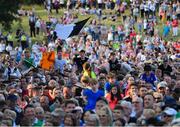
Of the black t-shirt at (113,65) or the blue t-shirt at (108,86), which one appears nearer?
the blue t-shirt at (108,86)

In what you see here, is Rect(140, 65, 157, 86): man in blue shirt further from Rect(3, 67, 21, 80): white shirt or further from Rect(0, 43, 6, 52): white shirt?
Rect(0, 43, 6, 52): white shirt

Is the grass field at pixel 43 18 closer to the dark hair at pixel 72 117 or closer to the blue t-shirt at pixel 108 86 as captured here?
the blue t-shirt at pixel 108 86

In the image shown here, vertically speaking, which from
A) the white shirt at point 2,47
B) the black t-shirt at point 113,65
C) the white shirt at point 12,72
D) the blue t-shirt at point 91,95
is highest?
the blue t-shirt at point 91,95

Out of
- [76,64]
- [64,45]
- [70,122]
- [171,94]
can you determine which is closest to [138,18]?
[64,45]

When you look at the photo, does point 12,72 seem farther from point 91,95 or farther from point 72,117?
point 72,117

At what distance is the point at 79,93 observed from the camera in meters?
14.9

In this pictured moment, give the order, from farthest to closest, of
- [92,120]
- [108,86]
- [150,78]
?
[150,78], [108,86], [92,120]

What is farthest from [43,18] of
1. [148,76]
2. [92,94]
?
[92,94]

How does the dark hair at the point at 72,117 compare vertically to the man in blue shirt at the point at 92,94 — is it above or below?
above

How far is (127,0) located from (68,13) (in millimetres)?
5946

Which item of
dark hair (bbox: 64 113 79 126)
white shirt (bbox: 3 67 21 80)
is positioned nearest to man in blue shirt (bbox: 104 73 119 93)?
dark hair (bbox: 64 113 79 126)

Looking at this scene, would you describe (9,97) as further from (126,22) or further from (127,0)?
(127,0)

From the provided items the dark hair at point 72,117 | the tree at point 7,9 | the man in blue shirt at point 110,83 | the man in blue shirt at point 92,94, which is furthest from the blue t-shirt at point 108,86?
the tree at point 7,9

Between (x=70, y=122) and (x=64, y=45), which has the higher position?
(x=70, y=122)
